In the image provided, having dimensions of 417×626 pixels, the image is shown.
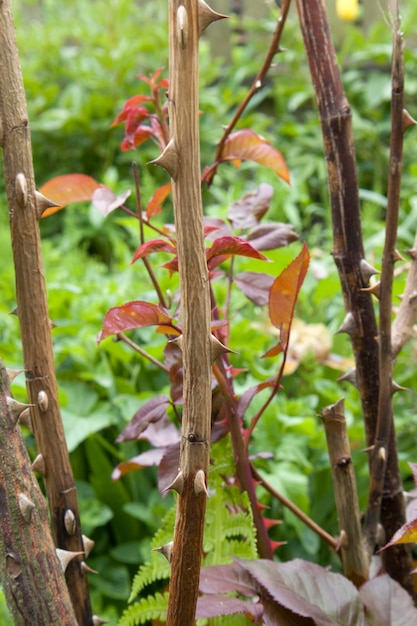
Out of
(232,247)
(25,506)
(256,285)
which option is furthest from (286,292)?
(25,506)

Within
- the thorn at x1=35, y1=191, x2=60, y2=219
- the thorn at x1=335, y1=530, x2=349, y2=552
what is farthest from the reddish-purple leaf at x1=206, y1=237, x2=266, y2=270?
the thorn at x1=335, y1=530, x2=349, y2=552

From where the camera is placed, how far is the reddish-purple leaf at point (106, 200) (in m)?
0.92

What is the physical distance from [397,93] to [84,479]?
124cm

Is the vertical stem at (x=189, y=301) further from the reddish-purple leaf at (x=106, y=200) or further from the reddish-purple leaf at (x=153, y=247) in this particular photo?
the reddish-purple leaf at (x=106, y=200)

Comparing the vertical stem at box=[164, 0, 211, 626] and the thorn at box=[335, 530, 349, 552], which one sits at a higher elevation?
the vertical stem at box=[164, 0, 211, 626]

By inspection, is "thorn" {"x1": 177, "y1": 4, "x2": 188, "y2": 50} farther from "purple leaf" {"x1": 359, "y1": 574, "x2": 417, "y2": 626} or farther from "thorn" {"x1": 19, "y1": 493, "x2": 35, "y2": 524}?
"purple leaf" {"x1": 359, "y1": 574, "x2": 417, "y2": 626}

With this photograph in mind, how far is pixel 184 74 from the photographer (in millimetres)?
606

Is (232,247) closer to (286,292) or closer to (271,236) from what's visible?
(286,292)

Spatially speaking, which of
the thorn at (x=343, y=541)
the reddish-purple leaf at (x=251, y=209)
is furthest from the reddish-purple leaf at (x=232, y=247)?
the thorn at (x=343, y=541)

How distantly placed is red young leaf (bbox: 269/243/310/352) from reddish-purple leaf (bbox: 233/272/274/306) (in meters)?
0.16

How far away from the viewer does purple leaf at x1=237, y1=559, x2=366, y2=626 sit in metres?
0.81

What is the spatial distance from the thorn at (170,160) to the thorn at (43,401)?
1.06 ft

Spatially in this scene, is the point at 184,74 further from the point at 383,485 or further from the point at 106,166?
the point at 106,166

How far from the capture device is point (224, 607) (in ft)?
2.73
